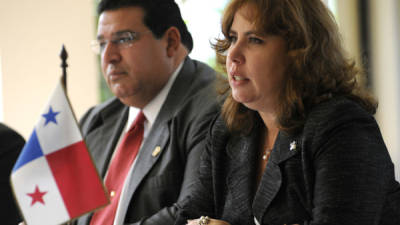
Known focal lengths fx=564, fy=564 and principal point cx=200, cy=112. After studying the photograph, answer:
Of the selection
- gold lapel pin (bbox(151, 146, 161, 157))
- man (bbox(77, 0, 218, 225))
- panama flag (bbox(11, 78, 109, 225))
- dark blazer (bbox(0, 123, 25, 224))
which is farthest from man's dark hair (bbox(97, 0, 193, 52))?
panama flag (bbox(11, 78, 109, 225))

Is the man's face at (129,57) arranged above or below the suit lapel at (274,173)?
above

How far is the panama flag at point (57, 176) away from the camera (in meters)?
1.75

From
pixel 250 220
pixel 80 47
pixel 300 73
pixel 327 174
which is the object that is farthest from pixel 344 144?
pixel 80 47

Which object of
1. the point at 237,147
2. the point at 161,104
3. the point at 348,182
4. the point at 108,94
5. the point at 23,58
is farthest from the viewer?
the point at 108,94

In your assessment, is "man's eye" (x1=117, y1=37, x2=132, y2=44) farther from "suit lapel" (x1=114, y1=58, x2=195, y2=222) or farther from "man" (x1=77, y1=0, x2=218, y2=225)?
"suit lapel" (x1=114, y1=58, x2=195, y2=222)

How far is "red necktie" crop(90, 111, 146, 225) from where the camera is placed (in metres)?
2.43

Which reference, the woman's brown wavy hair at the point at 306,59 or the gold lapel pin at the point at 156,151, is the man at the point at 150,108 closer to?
the gold lapel pin at the point at 156,151

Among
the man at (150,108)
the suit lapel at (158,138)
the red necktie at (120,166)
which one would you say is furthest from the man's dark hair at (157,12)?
the red necktie at (120,166)

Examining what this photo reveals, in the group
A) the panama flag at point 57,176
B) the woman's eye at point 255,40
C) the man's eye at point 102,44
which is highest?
the man's eye at point 102,44

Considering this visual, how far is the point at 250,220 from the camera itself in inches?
69.9

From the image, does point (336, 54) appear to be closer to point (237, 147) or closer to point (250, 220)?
point (237, 147)

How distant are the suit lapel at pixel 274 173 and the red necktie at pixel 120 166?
34.4 inches

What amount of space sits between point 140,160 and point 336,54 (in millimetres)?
1026

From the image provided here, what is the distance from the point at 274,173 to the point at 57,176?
2.24 ft
